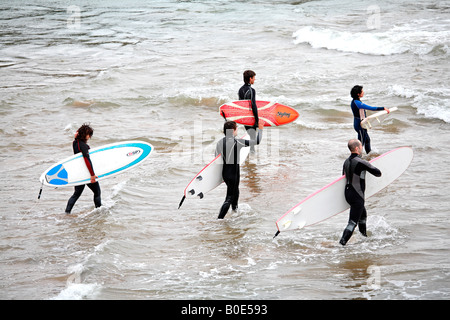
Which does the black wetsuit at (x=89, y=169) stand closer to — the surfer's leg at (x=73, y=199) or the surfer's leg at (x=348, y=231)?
the surfer's leg at (x=73, y=199)

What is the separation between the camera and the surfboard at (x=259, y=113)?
34.4 ft

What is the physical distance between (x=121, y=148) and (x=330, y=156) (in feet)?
13.6

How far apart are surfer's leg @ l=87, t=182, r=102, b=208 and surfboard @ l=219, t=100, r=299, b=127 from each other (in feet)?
10.3

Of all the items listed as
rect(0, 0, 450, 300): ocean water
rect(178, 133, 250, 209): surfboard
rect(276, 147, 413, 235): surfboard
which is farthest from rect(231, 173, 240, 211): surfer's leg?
rect(276, 147, 413, 235): surfboard

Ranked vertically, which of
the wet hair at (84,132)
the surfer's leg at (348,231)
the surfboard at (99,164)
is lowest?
the surfer's leg at (348,231)

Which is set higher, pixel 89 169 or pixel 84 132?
pixel 84 132

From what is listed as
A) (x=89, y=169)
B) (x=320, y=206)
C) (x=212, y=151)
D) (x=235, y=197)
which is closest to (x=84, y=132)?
(x=89, y=169)

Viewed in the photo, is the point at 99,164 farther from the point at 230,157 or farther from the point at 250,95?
the point at 250,95

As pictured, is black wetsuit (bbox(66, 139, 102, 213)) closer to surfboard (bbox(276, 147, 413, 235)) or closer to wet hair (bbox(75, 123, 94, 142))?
wet hair (bbox(75, 123, 94, 142))

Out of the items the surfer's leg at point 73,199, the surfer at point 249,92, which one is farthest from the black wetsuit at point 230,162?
the surfer at point 249,92

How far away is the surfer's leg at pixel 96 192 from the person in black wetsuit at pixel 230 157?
1919 mm

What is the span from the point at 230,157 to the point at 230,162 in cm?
8

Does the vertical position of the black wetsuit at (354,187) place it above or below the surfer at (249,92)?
below

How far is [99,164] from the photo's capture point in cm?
888
